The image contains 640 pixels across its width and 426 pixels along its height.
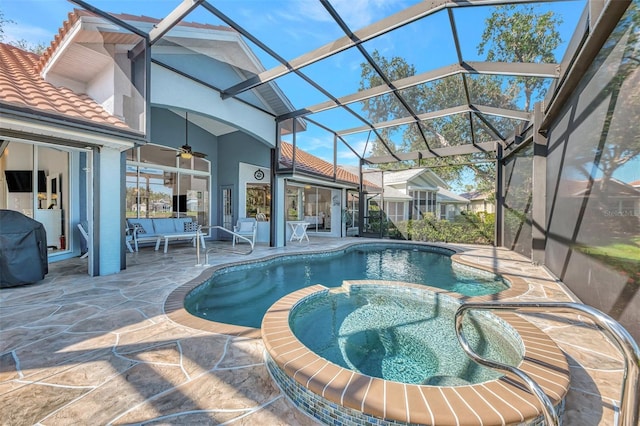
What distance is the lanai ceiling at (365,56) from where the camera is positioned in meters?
4.80

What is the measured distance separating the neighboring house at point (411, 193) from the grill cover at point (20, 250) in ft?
48.2

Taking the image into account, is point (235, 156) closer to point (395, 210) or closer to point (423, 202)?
point (395, 210)

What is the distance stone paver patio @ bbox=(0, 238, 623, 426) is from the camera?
1943mm

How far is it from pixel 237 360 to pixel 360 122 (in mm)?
9305

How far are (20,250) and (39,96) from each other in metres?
2.81

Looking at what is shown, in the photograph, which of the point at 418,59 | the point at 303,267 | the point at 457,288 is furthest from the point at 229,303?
the point at 418,59

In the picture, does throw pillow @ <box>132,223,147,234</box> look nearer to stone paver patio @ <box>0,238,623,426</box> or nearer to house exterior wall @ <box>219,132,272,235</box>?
house exterior wall @ <box>219,132,272,235</box>

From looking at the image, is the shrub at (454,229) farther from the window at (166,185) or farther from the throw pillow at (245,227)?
the window at (166,185)

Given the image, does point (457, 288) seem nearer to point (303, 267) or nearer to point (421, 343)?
point (421, 343)

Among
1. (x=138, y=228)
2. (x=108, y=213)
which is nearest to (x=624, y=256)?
(x=108, y=213)

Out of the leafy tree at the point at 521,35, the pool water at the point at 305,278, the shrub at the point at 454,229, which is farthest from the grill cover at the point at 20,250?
the leafy tree at the point at 521,35

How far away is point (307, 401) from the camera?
2.02 m

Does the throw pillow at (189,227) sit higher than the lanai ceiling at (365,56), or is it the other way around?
the lanai ceiling at (365,56)

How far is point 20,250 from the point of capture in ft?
15.5
